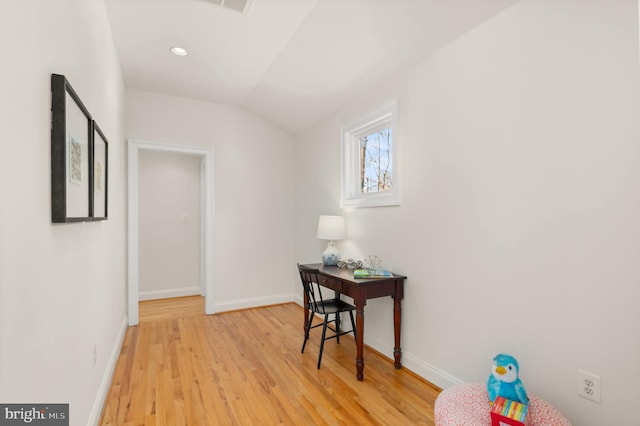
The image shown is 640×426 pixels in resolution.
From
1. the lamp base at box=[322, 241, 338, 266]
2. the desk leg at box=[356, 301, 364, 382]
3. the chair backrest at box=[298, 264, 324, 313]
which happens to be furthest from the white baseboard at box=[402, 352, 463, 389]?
the lamp base at box=[322, 241, 338, 266]

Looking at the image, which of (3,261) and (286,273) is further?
(286,273)

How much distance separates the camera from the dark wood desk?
2.44 meters

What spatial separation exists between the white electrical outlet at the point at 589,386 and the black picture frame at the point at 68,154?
7.91ft

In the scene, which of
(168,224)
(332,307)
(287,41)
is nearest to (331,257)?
(332,307)

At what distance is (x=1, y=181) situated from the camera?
864 millimetres

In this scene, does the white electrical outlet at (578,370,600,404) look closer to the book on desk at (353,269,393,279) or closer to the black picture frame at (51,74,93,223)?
the book on desk at (353,269,393,279)

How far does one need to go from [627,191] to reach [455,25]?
1372mm

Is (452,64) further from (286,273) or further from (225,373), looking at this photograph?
(286,273)

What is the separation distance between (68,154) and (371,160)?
2433mm

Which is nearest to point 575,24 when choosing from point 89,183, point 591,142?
point 591,142

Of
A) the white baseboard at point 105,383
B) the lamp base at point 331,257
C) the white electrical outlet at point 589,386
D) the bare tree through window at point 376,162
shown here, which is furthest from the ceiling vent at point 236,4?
the white electrical outlet at point 589,386

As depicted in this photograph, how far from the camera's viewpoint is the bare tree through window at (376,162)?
299 centimetres

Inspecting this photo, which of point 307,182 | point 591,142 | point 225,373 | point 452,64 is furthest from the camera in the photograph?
point 307,182

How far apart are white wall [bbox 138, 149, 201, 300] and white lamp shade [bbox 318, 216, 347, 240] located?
8.72 ft
